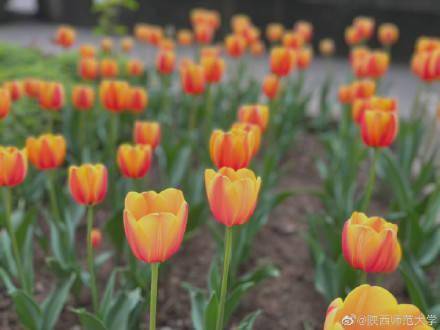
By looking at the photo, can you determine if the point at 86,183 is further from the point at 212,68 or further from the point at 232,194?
the point at 212,68

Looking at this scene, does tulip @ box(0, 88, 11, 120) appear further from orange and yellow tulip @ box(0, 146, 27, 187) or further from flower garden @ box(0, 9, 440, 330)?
orange and yellow tulip @ box(0, 146, 27, 187)

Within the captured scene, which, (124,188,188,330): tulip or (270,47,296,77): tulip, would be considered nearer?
(124,188,188,330): tulip

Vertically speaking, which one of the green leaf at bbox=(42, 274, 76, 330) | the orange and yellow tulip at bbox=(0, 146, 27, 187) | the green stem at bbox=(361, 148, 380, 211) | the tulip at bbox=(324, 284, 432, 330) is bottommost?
the green leaf at bbox=(42, 274, 76, 330)

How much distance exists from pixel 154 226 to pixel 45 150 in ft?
3.07

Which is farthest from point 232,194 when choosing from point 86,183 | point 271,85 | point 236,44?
point 236,44

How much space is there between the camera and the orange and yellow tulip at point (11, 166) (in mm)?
1598

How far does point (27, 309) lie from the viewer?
1.70 metres

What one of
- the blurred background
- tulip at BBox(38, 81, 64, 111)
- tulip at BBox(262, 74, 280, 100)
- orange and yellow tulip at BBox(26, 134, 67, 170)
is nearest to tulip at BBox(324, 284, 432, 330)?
orange and yellow tulip at BBox(26, 134, 67, 170)

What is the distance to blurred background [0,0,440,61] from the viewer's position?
8.64 metres

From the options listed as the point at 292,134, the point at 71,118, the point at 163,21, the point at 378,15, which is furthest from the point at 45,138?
the point at 163,21

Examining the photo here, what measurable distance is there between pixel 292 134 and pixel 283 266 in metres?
1.09

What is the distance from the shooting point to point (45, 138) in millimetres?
1893

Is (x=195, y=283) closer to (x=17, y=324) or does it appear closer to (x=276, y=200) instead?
(x=276, y=200)

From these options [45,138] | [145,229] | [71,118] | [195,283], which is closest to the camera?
[145,229]
